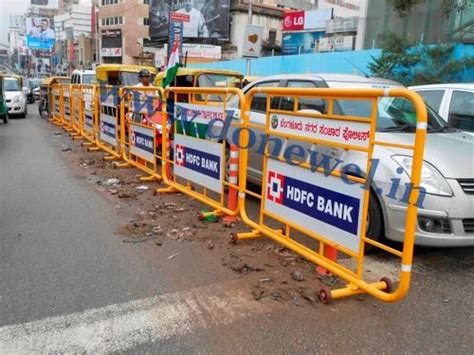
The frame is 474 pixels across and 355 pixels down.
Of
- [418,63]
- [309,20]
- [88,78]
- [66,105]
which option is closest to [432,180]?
[418,63]

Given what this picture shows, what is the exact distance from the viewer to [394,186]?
4121 millimetres

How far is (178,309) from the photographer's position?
11.5 ft

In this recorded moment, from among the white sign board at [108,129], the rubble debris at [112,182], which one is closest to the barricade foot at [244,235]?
the rubble debris at [112,182]

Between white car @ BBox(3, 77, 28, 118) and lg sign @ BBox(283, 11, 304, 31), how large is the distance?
20.2m

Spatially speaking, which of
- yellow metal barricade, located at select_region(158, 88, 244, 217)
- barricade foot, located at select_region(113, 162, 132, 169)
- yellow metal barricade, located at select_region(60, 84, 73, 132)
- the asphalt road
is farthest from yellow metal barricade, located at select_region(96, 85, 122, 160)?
the asphalt road

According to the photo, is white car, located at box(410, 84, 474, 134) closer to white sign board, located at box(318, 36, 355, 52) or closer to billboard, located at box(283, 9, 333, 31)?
white sign board, located at box(318, 36, 355, 52)

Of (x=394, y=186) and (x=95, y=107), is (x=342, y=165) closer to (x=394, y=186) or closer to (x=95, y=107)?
(x=394, y=186)

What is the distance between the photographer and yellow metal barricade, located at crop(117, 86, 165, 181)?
25.0 ft

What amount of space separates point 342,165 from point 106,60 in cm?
6685

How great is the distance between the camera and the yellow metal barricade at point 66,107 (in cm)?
1512

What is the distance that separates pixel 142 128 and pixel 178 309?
5.09 metres

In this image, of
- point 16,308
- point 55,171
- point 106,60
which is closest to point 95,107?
point 55,171

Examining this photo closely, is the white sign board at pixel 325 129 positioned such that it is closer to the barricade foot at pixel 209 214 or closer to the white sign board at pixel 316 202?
the white sign board at pixel 316 202

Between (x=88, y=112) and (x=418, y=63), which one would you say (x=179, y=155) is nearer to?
(x=88, y=112)
